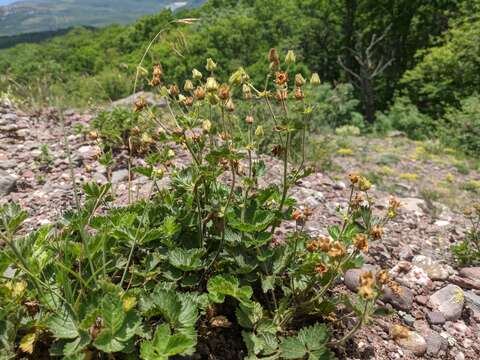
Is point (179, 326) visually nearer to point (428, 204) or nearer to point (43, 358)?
point (43, 358)

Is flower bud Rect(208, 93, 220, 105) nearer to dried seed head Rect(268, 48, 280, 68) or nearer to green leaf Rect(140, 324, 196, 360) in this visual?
dried seed head Rect(268, 48, 280, 68)

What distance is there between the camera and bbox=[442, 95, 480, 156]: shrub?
914cm

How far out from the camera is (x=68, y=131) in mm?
4656

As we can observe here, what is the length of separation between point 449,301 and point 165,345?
5.71 ft

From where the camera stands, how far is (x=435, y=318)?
7.06 feet

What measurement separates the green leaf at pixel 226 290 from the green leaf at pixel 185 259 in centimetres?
11

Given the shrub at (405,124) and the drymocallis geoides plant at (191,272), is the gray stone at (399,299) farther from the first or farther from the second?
the shrub at (405,124)

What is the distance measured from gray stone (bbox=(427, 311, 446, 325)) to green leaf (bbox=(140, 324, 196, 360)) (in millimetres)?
1476

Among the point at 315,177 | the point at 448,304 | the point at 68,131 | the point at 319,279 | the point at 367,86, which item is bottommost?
the point at 367,86

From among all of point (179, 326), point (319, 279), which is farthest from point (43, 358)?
point (319, 279)

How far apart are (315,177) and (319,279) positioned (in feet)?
8.81

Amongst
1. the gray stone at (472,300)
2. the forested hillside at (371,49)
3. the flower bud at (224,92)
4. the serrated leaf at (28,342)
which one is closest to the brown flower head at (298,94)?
the flower bud at (224,92)

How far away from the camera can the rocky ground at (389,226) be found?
6.59 ft

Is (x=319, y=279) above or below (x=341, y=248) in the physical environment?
below
